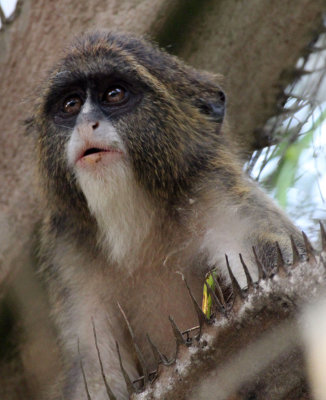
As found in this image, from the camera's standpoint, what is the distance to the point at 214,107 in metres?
5.19

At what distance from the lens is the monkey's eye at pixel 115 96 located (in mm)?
4707

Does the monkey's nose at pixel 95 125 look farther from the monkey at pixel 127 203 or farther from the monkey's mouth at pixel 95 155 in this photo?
the monkey's mouth at pixel 95 155

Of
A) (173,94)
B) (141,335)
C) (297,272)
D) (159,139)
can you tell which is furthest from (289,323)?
(173,94)

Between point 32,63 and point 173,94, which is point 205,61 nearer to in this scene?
point 173,94

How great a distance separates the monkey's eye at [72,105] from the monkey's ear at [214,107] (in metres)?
0.84

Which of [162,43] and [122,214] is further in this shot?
[162,43]

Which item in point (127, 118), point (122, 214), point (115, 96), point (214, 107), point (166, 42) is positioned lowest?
point (122, 214)

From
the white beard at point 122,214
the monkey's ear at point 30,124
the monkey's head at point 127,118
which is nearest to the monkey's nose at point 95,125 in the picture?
the monkey's head at point 127,118

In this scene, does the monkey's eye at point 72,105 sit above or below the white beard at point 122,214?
above

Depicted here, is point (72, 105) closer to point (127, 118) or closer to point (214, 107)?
point (127, 118)

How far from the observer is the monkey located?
446 cm

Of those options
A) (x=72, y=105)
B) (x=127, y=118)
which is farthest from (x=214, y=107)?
(x=72, y=105)

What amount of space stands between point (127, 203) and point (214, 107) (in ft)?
3.31

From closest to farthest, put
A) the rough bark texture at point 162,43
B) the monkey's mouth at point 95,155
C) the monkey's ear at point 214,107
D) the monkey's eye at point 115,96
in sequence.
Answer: the monkey's mouth at point 95,155 < the monkey's eye at point 115,96 < the rough bark texture at point 162,43 < the monkey's ear at point 214,107
